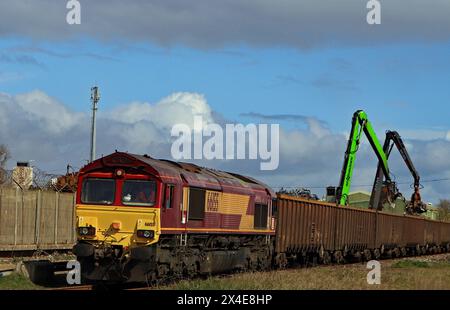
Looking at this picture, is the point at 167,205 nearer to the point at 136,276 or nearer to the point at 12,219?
the point at 136,276

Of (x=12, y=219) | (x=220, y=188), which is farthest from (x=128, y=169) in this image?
(x=12, y=219)

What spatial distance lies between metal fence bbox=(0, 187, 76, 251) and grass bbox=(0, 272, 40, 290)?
898 centimetres

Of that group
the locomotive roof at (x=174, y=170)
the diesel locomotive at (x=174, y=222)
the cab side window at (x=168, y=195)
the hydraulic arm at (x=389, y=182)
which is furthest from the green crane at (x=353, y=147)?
the cab side window at (x=168, y=195)

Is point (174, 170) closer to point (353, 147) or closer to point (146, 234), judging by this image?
point (146, 234)

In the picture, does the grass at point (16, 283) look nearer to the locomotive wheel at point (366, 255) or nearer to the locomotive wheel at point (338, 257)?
Answer: the locomotive wheel at point (338, 257)

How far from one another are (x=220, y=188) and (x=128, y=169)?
15.1ft

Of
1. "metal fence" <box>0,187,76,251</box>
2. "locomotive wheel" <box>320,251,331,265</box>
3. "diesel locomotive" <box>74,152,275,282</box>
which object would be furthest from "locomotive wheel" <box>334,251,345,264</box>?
"diesel locomotive" <box>74,152,275,282</box>

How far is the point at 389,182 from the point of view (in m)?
A: 59.4

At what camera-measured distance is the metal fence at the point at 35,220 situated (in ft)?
98.9

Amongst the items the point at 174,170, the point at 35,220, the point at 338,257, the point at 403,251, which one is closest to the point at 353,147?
the point at 403,251

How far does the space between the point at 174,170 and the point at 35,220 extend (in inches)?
507

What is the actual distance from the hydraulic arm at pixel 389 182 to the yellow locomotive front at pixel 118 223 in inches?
1590

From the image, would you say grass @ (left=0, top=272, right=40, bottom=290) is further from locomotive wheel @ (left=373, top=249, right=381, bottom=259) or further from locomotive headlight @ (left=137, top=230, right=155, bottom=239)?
locomotive wheel @ (left=373, top=249, right=381, bottom=259)

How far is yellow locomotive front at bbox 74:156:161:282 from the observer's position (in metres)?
19.6
